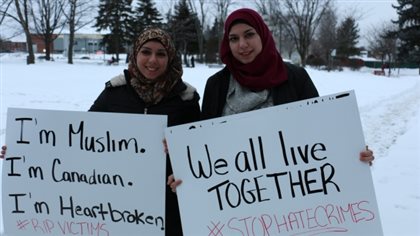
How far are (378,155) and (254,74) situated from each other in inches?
194

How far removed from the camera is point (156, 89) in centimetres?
263

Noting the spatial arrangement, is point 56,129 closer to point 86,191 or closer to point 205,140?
point 86,191

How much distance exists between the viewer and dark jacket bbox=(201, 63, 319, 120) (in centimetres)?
236

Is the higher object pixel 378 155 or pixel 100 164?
pixel 100 164

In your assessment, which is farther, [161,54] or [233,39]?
[161,54]

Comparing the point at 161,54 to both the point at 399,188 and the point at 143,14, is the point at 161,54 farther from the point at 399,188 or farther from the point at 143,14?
the point at 143,14

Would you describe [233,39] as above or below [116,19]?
below

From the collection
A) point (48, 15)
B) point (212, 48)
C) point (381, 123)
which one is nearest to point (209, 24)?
point (212, 48)

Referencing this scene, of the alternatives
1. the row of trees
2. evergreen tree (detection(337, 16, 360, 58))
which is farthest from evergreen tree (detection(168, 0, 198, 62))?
evergreen tree (detection(337, 16, 360, 58))

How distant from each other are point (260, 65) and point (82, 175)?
131 cm

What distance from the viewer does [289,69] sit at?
2408 millimetres

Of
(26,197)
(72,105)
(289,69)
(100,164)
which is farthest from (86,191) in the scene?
(72,105)

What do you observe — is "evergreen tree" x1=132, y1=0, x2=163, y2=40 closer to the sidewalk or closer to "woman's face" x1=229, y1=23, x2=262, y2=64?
the sidewalk

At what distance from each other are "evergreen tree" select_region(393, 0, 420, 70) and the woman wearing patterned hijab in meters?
45.9
